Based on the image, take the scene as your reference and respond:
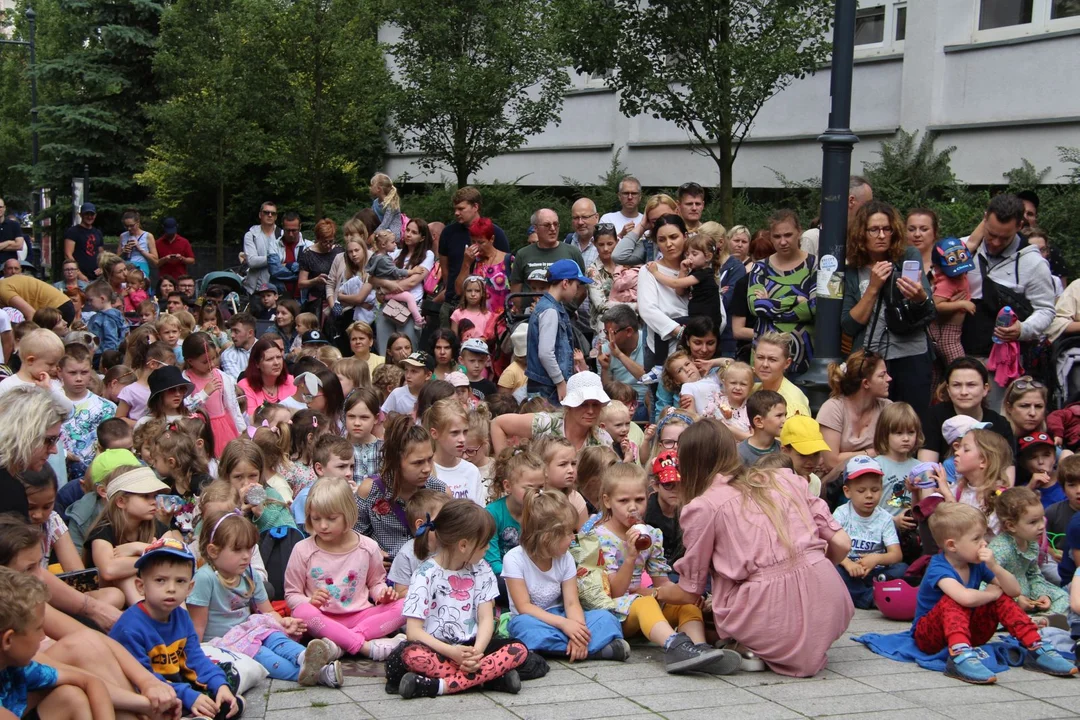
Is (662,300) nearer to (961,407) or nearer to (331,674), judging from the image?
(961,407)

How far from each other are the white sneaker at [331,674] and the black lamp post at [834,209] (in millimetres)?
4027

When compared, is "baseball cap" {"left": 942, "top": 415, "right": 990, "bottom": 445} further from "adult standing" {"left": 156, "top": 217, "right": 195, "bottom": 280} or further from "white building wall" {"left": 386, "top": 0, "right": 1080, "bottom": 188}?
"adult standing" {"left": 156, "top": 217, "right": 195, "bottom": 280}

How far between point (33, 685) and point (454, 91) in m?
16.3

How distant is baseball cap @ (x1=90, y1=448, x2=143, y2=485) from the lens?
6.91m

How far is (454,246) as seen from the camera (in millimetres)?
12602

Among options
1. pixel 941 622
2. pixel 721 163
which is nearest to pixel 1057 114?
pixel 721 163

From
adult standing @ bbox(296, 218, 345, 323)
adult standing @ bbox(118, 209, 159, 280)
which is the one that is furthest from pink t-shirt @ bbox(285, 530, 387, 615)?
adult standing @ bbox(118, 209, 159, 280)

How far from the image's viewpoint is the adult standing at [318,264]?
47.4 feet

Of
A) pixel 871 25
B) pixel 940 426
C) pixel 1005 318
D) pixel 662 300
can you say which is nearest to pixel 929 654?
pixel 940 426

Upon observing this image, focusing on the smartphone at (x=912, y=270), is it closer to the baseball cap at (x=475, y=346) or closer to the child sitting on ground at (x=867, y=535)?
the child sitting on ground at (x=867, y=535)

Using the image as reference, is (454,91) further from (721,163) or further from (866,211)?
(866,211)

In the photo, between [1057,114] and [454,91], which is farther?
[454,91]

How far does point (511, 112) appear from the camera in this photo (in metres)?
21.9

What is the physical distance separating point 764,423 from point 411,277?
5.62 m
